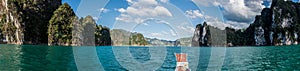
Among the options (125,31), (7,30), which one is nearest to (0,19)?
(7,30)

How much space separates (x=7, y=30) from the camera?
456ft

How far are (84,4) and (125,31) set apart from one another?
3.96 meters

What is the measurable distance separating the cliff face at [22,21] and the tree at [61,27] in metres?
6.67

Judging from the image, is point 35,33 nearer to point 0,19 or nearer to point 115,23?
point 0,19

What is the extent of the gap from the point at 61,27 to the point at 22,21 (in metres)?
17.3

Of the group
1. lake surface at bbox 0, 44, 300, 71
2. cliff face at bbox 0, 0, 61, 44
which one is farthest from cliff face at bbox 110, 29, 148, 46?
cliff face at bbox 0, 0, 61, 44

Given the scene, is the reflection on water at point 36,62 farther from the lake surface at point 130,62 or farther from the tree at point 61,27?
the tree at point 61,27

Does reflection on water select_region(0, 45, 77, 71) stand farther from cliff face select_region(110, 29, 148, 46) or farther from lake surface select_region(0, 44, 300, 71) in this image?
cliff face select_region(110, 29, 148, 46)

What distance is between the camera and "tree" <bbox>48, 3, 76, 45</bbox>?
13826cm

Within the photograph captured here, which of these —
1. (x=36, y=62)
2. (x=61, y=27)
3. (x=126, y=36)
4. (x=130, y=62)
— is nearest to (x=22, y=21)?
(x=61, y=27)

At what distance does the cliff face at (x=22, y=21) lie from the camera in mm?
137000

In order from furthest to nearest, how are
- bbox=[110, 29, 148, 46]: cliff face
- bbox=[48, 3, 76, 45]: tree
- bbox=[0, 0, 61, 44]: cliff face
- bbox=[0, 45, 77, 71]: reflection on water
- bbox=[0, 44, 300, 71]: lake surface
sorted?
bbox=[48, 3, 76, 45]: tree < bbox=[0, 0, 61, 44]: cliff face < bbox=[0, 44, 300, 71]: lake surface < bbox=[0, 45, 77, 71]: reflection on water < bbox=[110, 29, 148, 46]: cliff face

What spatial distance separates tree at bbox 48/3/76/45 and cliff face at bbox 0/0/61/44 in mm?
6669

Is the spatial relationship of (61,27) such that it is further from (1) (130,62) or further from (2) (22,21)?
(1) (130,62)
